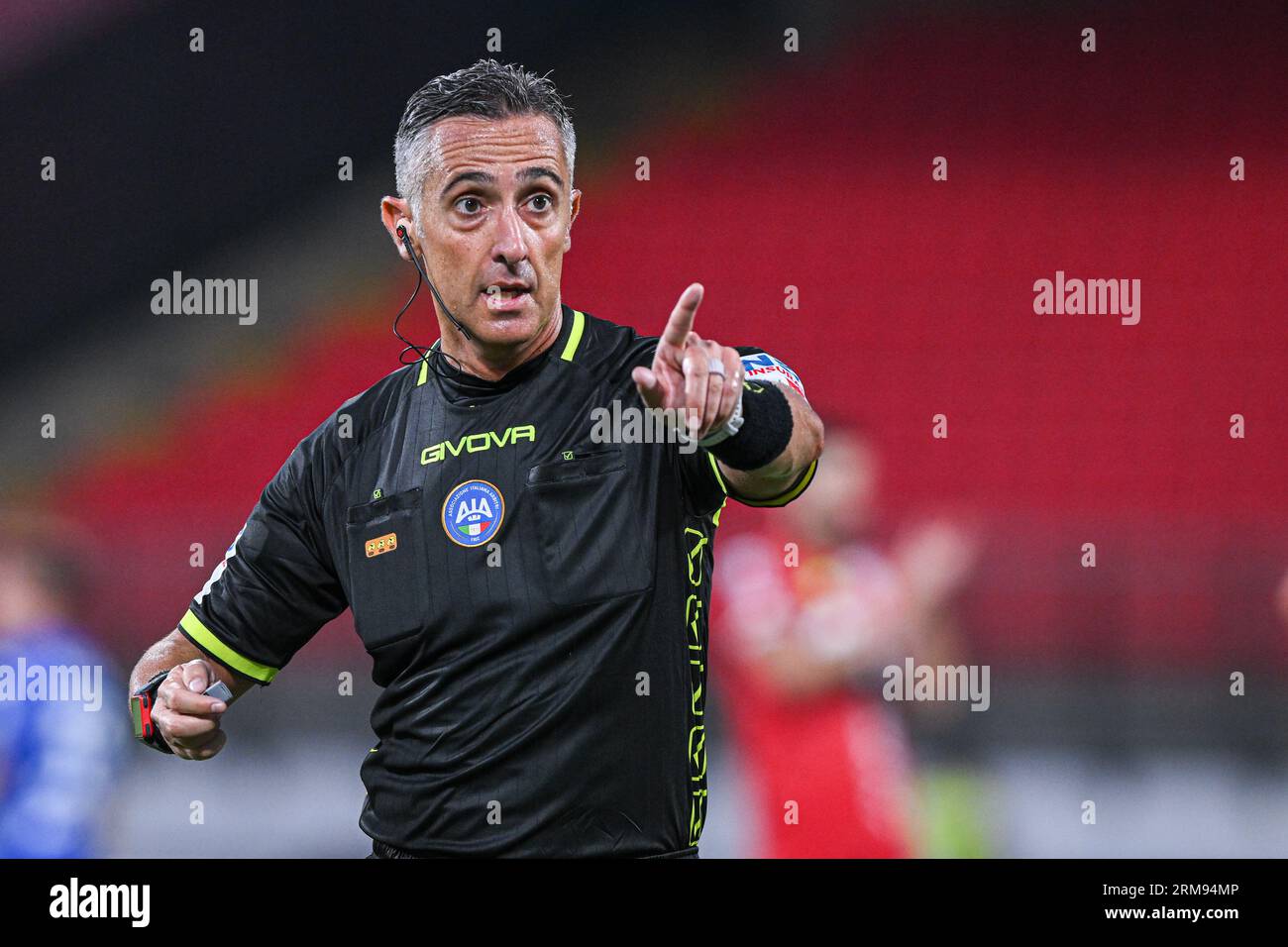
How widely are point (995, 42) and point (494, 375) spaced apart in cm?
318

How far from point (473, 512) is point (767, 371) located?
1.47 feet

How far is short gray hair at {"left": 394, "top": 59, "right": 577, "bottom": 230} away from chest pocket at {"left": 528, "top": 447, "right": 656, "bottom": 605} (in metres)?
0.49

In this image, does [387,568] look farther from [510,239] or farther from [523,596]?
[510,239]

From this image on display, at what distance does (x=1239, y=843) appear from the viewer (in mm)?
3945

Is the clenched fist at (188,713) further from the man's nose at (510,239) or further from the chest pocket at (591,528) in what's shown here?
the man's nose at (510,239)

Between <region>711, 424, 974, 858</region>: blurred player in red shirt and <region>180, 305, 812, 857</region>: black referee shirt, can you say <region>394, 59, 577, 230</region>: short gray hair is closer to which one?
<region>180, 305, 812, 857</region>: black referee shirt

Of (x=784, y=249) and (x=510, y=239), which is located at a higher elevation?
(x=784, y=249)

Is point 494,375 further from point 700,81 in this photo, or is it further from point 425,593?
point 700,81

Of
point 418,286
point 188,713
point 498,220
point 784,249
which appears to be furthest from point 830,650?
point 188,713

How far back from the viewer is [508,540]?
1.75 m

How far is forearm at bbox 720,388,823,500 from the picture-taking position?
1.61 meters

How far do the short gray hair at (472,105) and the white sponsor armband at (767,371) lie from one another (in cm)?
45

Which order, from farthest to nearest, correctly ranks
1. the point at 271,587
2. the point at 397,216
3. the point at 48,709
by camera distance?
the point at 48,709
the point at 397,216
the point at 271,587

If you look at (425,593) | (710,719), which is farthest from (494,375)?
(710,719)
